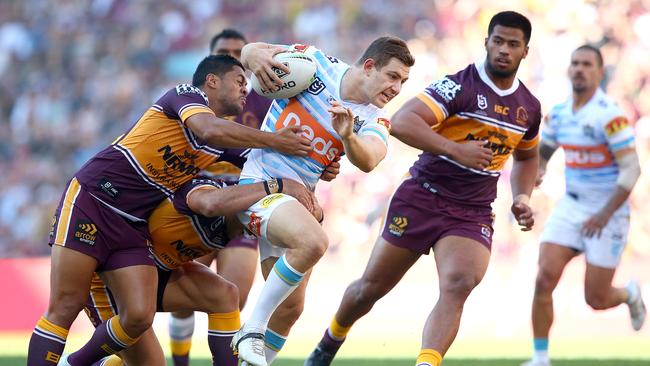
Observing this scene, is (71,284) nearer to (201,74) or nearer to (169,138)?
(169,138)

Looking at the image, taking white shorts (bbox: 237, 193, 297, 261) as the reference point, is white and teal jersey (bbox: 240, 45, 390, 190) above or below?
above

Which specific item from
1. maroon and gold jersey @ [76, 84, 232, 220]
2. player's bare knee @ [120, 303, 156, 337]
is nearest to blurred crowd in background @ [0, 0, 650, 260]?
maroon and gold jersey @ [76, 84, 232, 220]

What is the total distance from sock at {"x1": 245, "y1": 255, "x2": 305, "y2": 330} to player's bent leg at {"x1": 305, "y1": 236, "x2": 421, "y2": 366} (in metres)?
1.53

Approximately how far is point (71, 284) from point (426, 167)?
283 centimetres

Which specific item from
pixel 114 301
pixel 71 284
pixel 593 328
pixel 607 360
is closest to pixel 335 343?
pixel 114 301

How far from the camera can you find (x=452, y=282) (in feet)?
24.0

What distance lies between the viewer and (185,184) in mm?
7121

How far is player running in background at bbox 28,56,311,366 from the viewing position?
6.69 m

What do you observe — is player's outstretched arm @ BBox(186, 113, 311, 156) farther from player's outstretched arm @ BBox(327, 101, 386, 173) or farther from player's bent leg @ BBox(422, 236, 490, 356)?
player's bent leg @ BBox(422, 236, 490, 356)

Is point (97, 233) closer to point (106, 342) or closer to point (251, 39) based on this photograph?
point (106, 342)

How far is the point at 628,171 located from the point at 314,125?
13.3 ft

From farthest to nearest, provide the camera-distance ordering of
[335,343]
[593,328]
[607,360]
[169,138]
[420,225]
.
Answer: [593,328], [607,360], [335,343], [420,225], [169,138]

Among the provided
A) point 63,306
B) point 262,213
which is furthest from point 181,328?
point 262,213

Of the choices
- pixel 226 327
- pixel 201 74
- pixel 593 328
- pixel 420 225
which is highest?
pixel 201 74
